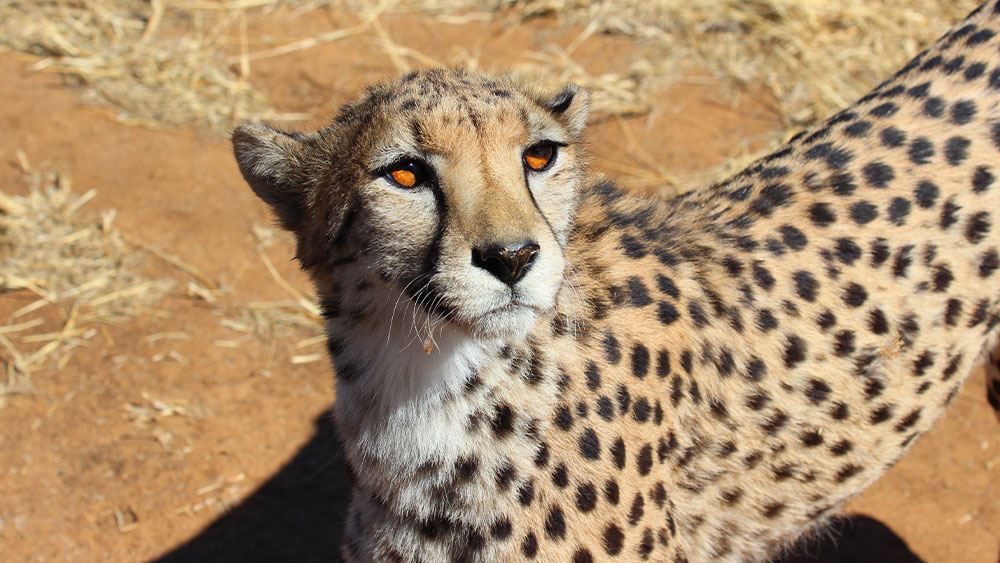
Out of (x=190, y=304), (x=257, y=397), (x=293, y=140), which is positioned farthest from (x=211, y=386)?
(x=293, y=140)

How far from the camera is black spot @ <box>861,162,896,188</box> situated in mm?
2439

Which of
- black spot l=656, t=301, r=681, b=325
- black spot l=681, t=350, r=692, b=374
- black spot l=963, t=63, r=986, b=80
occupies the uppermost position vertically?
black spot l=963, t=63, r=986, b=80

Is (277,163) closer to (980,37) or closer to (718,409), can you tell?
(718,409)

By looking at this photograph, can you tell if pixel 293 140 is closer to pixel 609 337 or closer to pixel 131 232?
pixel 609 337

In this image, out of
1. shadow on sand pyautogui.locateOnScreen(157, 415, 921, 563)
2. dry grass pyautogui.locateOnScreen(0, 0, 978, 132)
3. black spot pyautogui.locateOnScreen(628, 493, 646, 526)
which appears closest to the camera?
black spot pyautogui.locateOnScreen(628, 493, 646, 526)

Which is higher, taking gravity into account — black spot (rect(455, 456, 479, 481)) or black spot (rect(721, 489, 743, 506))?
black spot (rect(455, 456, 479, 481))

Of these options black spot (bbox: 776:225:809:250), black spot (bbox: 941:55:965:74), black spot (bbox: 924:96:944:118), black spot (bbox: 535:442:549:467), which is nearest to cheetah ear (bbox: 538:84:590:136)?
black spot (bbox: 776:225:809:250)

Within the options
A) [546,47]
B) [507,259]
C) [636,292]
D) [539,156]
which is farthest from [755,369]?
[546,47]

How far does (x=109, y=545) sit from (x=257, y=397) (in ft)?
2.56

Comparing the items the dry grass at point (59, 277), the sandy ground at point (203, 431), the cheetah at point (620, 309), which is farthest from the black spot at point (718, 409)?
the dry grass at point (59, 277)

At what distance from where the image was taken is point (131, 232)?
4348 mm

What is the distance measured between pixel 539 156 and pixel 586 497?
75 centimetres

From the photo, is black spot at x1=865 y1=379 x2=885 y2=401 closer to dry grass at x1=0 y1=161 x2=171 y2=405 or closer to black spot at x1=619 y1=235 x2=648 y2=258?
black spot at x1=619 y1=235 x2=648 y2=258

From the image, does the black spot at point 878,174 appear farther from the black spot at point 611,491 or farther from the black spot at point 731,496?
the black spot at point 611,491
